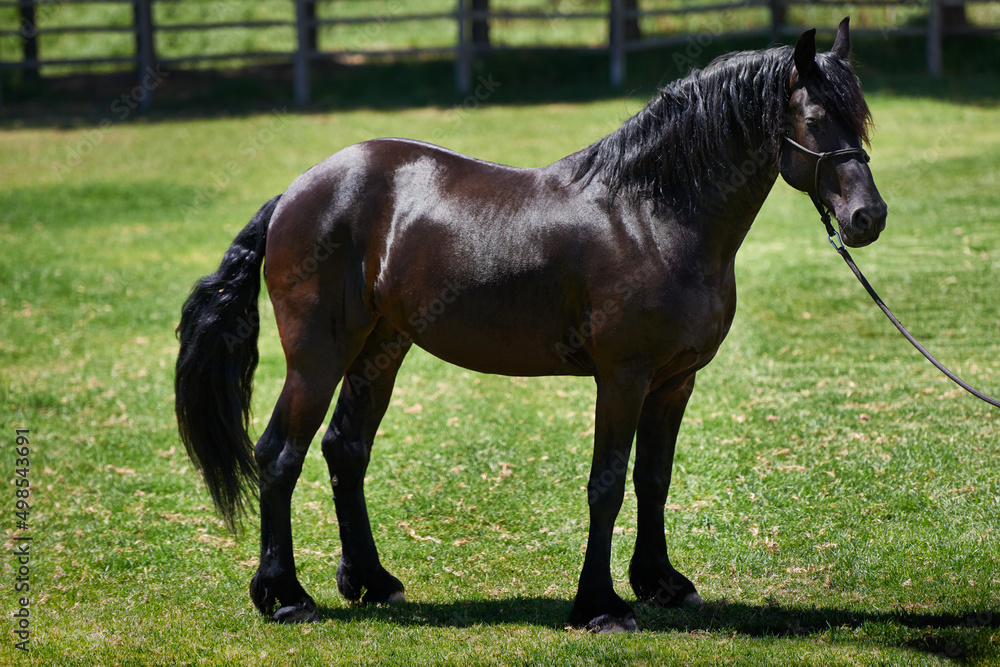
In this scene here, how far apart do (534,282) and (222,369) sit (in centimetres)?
157

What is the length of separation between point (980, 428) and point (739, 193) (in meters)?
3.44

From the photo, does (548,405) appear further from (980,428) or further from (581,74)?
(581,74)

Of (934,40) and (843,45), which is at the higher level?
(843,45)

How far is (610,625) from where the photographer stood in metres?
4.23

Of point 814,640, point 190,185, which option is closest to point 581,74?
point 190,185

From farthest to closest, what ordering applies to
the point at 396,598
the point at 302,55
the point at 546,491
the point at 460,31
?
the point at 302,55
the point at 460,31
the point at 546,491
the point at 396,598

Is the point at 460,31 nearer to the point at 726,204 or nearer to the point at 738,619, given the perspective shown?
the point at 726,204

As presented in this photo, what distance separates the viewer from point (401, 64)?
66.6ft

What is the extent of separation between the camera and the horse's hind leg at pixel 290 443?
14.9ft

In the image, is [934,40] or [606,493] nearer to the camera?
[606,493]

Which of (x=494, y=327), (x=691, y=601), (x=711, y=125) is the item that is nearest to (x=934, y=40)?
(x=711, y=125)

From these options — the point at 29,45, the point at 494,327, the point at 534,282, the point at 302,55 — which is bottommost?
the point at 494,327

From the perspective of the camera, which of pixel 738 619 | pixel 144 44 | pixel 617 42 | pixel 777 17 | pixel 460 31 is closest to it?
pixel 738 619

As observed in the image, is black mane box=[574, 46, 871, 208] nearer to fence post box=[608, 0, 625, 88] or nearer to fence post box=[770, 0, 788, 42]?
fence post box=[770, 0, 788, 42]
